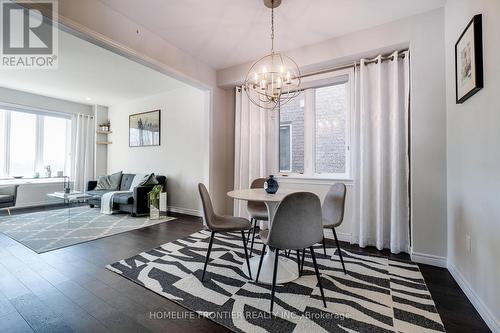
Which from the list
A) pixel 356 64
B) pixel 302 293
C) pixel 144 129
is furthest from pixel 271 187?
pixel 144 129

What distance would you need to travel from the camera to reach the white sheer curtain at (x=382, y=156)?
8.96 ft

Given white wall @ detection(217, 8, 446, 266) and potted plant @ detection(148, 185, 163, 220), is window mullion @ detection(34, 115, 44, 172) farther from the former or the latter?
white wall @ detection(217, 8, 446, 266)

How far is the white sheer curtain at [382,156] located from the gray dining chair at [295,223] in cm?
157

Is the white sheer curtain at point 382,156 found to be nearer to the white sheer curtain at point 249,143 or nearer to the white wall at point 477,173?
the white wall at point 477,173

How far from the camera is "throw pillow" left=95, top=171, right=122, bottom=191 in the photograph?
5.42 m

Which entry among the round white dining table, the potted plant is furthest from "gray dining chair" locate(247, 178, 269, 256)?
the potted plant

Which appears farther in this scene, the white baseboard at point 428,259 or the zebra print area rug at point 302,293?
the white baseboard at point 428,259

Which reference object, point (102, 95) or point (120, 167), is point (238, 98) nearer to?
point (102, 95)

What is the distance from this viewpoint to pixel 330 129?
11.0 feet

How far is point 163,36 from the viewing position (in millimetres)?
2969

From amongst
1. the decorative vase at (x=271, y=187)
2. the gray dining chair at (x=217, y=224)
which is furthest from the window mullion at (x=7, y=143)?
the decorative vase at (x=271, y=187)

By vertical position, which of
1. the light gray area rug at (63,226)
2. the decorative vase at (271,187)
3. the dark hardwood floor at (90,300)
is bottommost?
the dark hardwood floor at (90,300)

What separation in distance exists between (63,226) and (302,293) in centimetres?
393

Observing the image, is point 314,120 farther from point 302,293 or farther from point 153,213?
point 153,213
